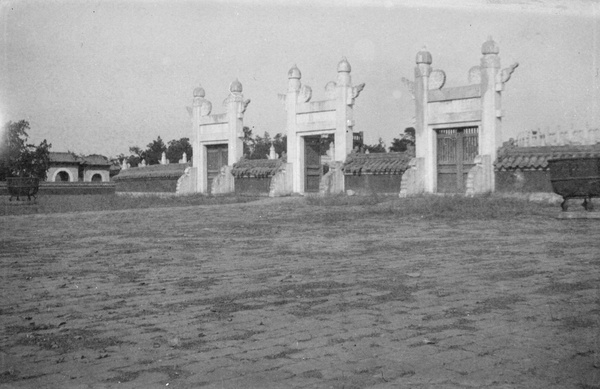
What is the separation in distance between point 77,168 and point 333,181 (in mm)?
45477

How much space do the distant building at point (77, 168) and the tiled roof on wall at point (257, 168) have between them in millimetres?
36715

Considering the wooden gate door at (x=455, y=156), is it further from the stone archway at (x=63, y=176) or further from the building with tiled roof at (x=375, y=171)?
the stone archway at (x=63, y=176)

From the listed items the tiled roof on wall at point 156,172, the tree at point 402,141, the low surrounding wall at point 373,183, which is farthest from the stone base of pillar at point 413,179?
the tree at point 402,141

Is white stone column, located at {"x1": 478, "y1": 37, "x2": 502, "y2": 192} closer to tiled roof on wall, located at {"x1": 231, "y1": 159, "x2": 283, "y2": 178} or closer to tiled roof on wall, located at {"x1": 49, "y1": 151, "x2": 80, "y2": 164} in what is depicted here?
tiled roof on wall, located at {"x1": 231, "y1": 159, "x2": 283, "y2": 178}

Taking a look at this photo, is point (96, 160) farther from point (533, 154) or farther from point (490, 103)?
point (533, 154)

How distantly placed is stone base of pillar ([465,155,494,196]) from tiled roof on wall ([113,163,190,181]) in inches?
652

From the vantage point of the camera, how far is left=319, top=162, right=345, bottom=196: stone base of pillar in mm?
24703

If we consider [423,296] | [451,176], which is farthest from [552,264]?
[451,176]

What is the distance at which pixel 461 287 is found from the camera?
6027 millimetres

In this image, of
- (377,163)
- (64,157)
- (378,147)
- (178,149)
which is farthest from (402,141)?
(64,157)

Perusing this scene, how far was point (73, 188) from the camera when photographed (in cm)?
4391

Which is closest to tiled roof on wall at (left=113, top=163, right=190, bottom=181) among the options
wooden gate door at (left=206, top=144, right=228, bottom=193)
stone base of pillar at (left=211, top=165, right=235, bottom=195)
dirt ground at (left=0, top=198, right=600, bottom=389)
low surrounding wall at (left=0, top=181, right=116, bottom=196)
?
wooden gate door at (left=206, top=144, right=228, bottom=193)

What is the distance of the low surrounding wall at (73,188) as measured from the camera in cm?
4194

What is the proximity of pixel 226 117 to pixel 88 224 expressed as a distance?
55.5 feet
